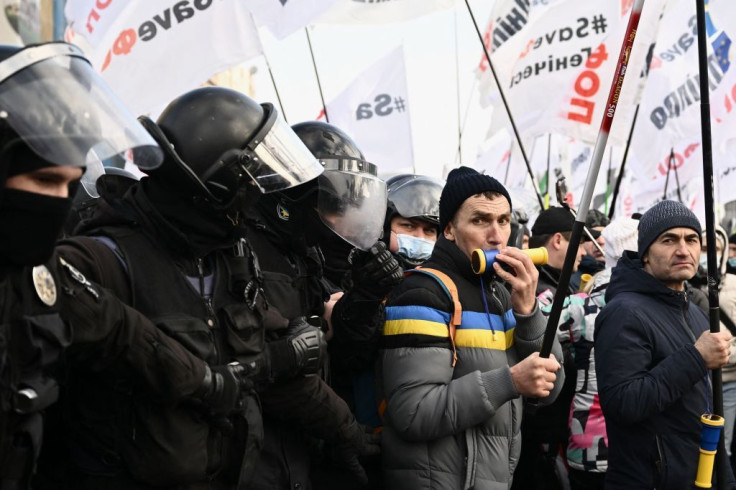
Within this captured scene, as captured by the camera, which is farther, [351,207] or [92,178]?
[92,178]

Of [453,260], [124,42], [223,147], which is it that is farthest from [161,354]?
[124,42]

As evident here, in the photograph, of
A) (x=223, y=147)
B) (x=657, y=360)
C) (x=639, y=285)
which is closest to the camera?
(x=223, y=147)

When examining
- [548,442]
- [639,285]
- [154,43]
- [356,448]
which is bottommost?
[548,442]

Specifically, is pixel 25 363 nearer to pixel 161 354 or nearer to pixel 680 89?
pixel 161 354

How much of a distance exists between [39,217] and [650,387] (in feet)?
8.22

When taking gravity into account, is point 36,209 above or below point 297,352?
above

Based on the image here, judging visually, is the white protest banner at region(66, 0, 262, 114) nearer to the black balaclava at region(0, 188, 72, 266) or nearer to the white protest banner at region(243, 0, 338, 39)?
the white protest banner at region(243, 0, 338, 39)

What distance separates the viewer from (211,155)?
8.62 ft

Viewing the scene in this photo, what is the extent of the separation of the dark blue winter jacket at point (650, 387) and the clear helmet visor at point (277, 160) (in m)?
1.56

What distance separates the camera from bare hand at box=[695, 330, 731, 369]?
331 centimetres

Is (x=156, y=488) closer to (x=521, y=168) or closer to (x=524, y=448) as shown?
(x=524, y=448)

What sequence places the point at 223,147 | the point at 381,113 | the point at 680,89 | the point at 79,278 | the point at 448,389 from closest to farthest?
the point at 79,278
the point at 223,147
the point at 448,389
the point at 680,89
the point at 381,113

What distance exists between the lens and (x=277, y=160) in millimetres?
2742

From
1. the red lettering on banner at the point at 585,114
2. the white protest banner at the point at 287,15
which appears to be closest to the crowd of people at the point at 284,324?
the white protest banner at the point at 287,15
